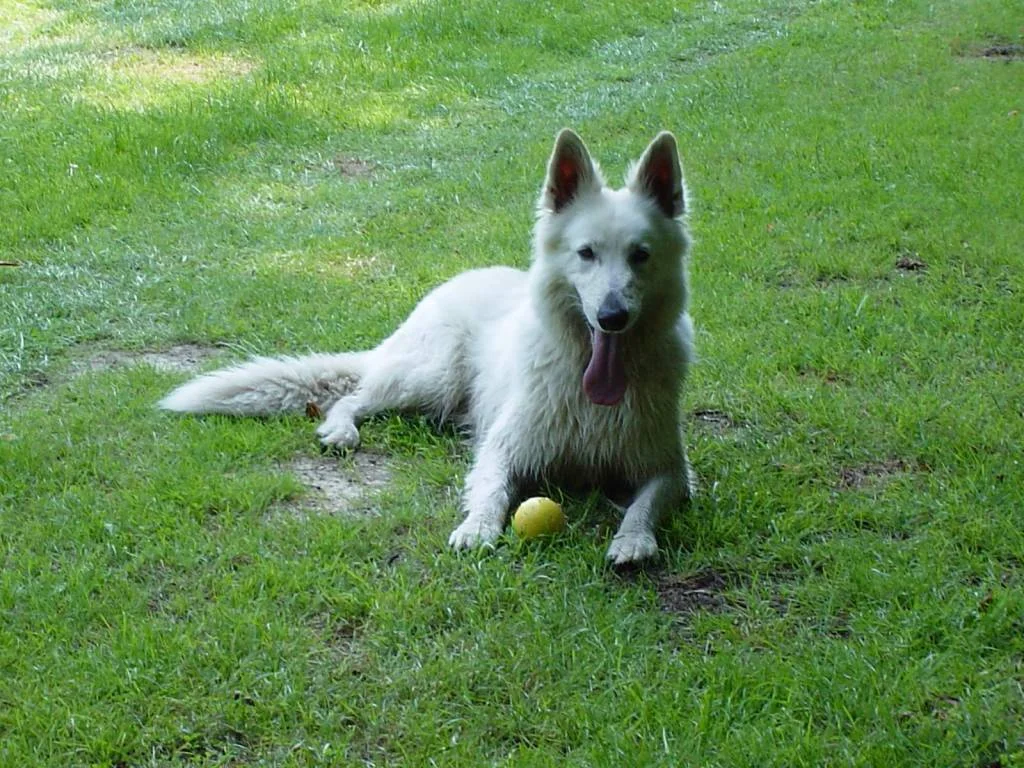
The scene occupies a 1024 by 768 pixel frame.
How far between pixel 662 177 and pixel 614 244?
386 millimetres

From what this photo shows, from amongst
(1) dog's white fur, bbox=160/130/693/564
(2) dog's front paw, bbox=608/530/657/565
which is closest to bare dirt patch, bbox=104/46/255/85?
(1) dog's white fur, bbox=160/130/693/564

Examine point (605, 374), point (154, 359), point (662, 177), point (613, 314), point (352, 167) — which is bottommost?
point (154, 359)

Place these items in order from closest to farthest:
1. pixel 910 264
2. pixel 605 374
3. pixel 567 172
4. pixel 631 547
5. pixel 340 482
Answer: pixel 631 547 < pixel 605 374 < pixel 567 172 < pixel 340 482 < pixel 910 264

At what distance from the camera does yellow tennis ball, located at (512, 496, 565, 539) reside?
421 centimetres

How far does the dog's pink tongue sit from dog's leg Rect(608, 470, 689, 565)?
0.36m

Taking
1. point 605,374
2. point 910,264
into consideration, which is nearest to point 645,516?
point 605,374

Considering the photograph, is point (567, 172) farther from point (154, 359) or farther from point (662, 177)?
point (154, 359)

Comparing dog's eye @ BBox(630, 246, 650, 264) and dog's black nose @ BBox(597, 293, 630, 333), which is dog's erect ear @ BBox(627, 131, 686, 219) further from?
dog's black nose @ BBox(597, 293, 630, 333)

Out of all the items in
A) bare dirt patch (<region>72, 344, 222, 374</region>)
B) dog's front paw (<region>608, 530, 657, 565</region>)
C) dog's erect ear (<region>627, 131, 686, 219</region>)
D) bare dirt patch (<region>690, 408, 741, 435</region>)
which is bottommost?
bare dirt patch (<region>690, 408, 741, 435</region>)

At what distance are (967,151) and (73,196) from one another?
657 centimetres

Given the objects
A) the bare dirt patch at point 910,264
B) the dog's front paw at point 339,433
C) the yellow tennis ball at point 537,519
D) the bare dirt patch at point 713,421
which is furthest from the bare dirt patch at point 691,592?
the bare dirt patch at point 910,264

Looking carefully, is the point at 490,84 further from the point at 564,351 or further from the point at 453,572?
the point at 453,572

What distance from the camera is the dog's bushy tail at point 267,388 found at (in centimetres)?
525

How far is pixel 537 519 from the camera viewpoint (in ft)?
13.8
